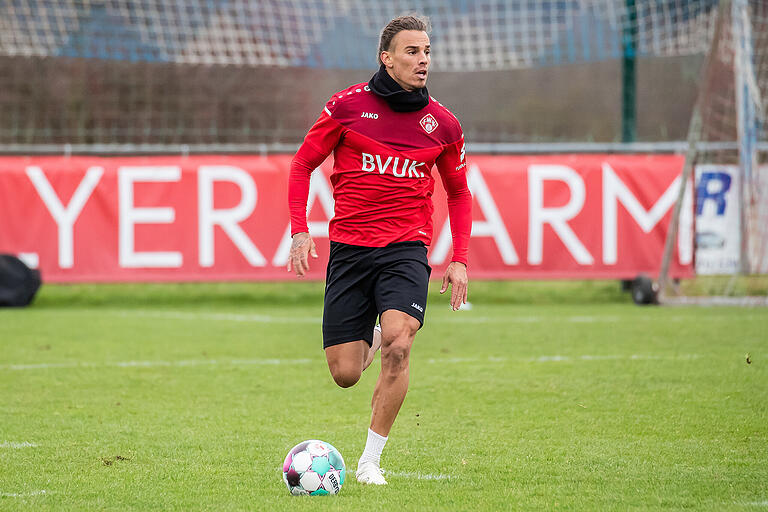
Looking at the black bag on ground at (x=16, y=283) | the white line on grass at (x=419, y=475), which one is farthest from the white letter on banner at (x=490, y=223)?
the white line on grass at (x=419, y=475)

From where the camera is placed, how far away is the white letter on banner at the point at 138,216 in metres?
14.3

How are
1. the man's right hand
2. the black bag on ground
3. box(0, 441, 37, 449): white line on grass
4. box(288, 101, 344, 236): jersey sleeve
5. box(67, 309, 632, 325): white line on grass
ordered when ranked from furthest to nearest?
the black bag on ground, box(67, 309, 632, 325): white line on grass, box(0, 441, 37, 449): white line on grass, box(288, 101, 344, 236): jersey sleeve, the man's right hand

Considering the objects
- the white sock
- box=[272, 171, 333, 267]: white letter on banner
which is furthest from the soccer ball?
box=[272, 171, 333, 267]: white letter on banner

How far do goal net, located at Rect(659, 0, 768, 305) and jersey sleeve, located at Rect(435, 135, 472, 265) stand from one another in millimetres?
8021

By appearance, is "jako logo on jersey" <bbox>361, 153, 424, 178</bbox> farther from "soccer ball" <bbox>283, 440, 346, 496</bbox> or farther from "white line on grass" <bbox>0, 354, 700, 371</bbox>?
"white line on grass" <bbox>0, 354, 700, 371</bbox>

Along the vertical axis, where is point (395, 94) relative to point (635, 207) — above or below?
above

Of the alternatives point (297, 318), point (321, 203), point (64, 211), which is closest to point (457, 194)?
point (297, 318)

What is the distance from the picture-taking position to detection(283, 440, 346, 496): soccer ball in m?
5.01

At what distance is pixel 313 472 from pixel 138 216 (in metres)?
9.87

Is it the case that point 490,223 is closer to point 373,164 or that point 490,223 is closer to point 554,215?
point 554,215

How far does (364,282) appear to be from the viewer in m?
5.54

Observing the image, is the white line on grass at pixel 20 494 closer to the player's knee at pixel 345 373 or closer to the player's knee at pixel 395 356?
the player's knee at pixel 345 373

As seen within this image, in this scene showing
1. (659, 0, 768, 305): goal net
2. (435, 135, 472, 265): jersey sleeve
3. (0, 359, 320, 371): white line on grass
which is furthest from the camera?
(659, 0, 768, 305): goal net

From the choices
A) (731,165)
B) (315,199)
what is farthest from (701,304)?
(315,199)
